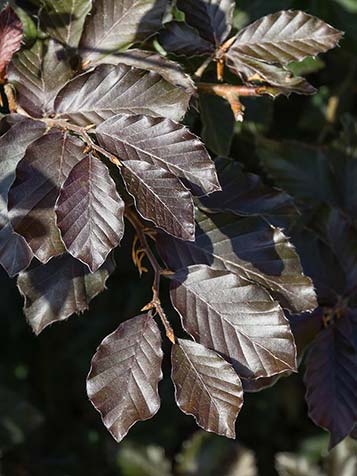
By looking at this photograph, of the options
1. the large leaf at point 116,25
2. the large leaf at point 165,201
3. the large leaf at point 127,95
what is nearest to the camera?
the large leaf at point 165,201

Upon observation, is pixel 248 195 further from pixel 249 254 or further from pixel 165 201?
pixel 165 201

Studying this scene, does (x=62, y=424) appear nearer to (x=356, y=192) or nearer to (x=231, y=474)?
(x=231, y=474)

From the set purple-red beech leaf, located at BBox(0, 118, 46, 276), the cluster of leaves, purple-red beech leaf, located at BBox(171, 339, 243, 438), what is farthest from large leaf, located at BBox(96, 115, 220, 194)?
purple-red beech leaf, located at BBox(171, 339, 243, 438)

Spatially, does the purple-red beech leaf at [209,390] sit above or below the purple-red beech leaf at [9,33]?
below

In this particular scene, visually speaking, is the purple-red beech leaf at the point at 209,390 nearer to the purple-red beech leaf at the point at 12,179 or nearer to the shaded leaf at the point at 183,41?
the purple-red beech leaf at the point at 12,179

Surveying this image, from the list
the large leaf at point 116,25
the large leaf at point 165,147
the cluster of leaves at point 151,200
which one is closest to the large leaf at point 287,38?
the cluster of leaves at point 151,200
